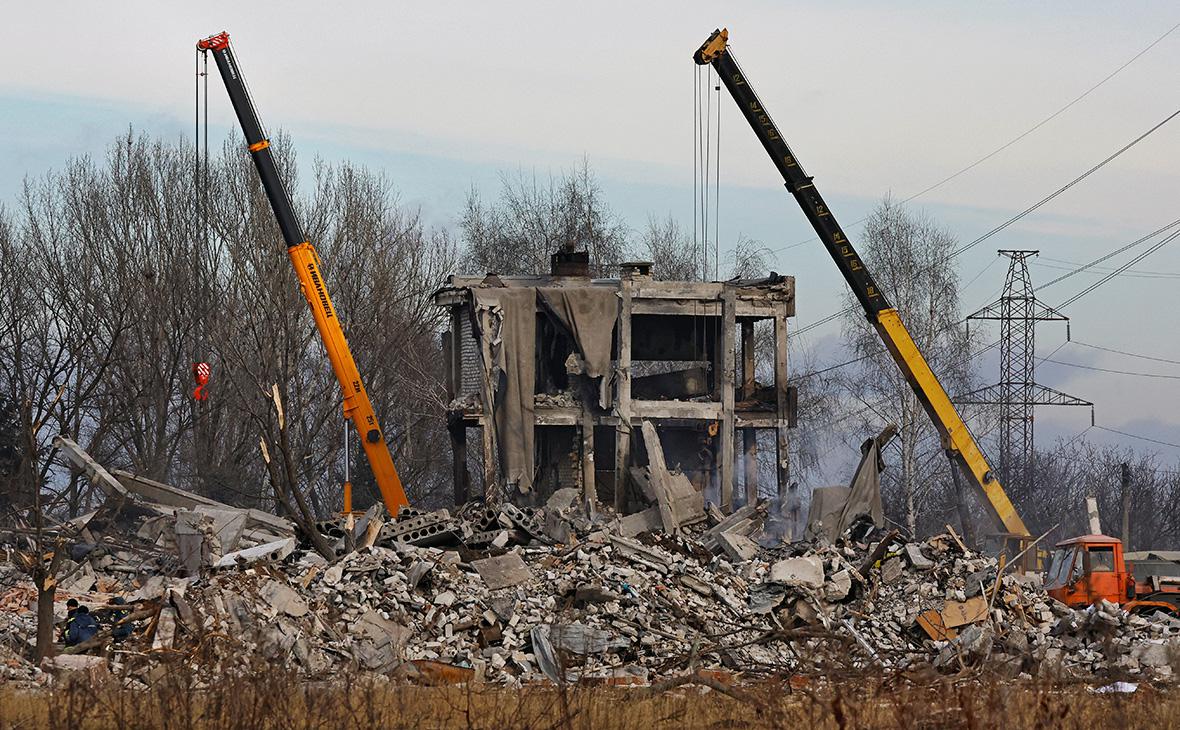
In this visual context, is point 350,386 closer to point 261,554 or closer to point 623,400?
point 623,400

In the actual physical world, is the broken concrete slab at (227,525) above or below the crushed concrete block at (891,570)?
above

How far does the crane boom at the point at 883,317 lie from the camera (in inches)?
1142

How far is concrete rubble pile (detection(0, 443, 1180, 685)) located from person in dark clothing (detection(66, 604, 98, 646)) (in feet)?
1.58

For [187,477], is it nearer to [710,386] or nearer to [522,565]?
[710,386]

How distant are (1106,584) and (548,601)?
1015cm

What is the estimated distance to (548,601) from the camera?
1927 centimetres

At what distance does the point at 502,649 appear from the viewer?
58.5 ft

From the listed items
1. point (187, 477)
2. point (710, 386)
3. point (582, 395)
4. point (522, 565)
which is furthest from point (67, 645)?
point (187, 477)

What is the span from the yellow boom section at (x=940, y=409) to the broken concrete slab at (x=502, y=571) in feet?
37.3

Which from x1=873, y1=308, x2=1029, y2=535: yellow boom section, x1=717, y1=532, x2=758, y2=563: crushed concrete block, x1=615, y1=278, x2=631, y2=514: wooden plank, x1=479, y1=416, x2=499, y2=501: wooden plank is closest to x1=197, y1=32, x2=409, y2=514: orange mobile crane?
x1=479, y1=416, x2=499, y2=501: wooden plank

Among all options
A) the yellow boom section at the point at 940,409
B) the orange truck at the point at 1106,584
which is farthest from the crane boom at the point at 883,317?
the orange truck at the point at 1106,584

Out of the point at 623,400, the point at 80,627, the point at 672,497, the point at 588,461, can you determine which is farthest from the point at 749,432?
the point at 80,627

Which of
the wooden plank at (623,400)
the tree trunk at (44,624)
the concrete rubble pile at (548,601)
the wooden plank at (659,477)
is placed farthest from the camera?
the wooden plank at (623,400)

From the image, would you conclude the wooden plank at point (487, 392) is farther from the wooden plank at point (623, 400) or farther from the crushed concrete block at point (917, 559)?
the crushed concrete block at point (917, 559)
